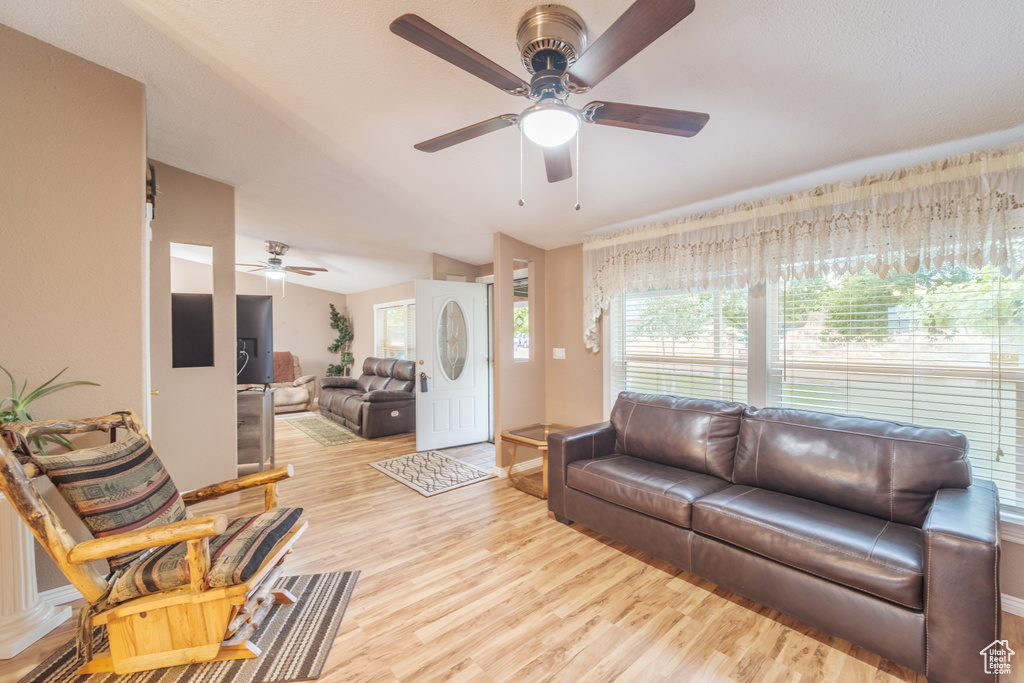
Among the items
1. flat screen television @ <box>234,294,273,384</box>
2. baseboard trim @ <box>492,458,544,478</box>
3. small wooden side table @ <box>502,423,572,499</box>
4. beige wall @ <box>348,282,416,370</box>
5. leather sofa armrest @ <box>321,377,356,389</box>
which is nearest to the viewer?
small wooden side table @ <box>502,423,572,499</box>

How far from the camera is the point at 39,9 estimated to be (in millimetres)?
1831

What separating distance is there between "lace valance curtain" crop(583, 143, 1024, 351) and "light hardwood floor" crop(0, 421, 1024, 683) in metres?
1.81

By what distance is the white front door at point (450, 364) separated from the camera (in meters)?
4.54

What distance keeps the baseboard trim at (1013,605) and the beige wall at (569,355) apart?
2447 millimetres

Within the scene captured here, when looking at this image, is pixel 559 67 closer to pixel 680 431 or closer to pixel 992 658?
pixel 680 431

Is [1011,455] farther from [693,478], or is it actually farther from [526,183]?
[526,183]

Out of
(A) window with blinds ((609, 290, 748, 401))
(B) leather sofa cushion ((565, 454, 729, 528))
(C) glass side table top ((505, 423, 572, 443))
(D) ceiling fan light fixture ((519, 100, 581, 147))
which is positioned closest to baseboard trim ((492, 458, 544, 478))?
(C) glass side table top ((505, 423, 572, 443))

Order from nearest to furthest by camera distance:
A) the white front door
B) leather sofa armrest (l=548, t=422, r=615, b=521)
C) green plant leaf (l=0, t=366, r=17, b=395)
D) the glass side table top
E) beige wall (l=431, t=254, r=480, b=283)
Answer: green plant leaf (l=0, t=366, r=17, b=395) → leather sofa armrest (l=548, t=422, r=615, b=521) → the glass side table top → the white front door → beige wall (l=431, t=254, r=480, b=283)

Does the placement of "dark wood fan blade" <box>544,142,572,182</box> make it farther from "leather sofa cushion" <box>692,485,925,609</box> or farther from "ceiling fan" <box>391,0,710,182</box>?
"leather sofa cushion" <box>692,485,925,609</box>

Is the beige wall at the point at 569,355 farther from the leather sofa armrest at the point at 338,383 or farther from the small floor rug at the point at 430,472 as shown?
the leather sofa armrest at the point at 338,383

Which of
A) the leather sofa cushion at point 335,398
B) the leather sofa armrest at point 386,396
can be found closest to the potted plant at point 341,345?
the leather sofa cushion at point 335,398

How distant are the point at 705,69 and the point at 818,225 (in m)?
1.37

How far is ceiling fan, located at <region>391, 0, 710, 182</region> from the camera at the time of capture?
1.24 meters

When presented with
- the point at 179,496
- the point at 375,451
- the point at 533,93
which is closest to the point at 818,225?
the point at 533,93
